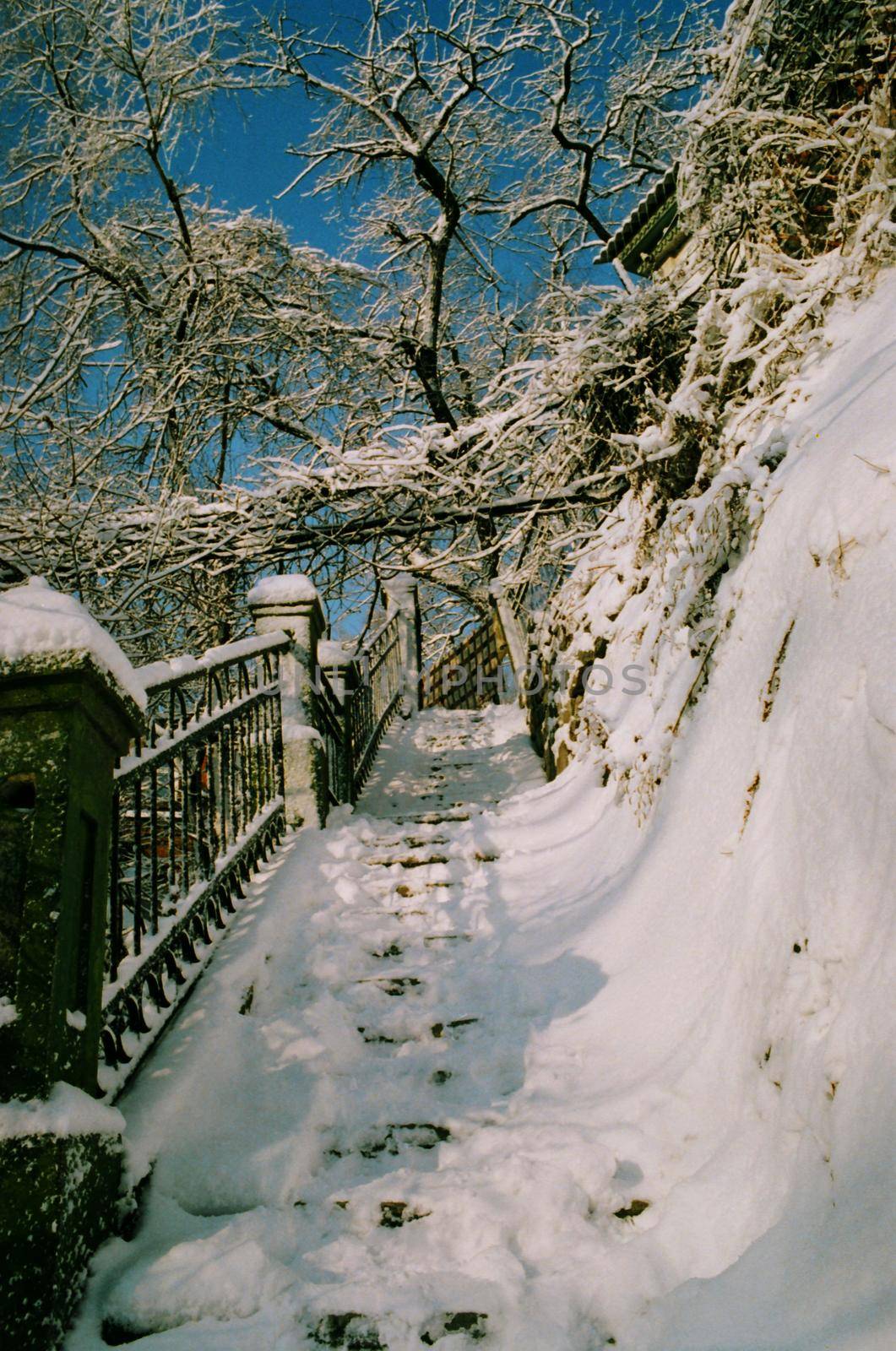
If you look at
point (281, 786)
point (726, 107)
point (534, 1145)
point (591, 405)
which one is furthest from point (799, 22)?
point (534, 1145)

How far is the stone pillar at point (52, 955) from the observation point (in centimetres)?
151

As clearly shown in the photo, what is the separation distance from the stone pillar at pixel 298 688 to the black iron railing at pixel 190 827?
0.08 meters

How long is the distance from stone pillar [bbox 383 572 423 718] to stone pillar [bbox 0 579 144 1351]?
8.36 m

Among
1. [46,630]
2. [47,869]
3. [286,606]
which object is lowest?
[47,869]

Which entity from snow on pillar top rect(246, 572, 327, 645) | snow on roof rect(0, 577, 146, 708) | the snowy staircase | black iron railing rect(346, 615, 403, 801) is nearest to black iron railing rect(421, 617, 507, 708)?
black iron railing rect(346, 615, 403, 801)

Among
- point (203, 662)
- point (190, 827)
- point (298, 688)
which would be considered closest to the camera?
point (203, 662)

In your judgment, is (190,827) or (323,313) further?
(323,313)

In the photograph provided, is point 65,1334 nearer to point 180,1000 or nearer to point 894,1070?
point 180,1000

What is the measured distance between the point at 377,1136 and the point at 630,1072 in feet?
2.51

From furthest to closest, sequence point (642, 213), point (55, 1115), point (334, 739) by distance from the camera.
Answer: point (642, 213), point (334, 739), point (55, 1115)

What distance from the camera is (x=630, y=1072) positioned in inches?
90.7

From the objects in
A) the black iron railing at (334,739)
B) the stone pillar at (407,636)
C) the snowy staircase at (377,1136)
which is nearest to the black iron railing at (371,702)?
the black iron railing at (334,739)

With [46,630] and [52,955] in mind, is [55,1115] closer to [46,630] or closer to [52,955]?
[52,955]

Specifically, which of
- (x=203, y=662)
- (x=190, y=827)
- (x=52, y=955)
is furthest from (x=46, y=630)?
(x=190, y=827)
